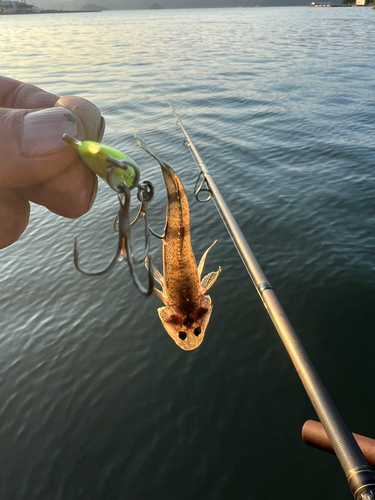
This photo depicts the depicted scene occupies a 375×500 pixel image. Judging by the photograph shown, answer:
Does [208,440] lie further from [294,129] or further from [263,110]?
[263,110]

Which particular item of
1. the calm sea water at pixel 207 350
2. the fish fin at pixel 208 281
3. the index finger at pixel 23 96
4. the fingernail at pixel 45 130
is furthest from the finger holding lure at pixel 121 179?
the calm sea water at pixel 207 350

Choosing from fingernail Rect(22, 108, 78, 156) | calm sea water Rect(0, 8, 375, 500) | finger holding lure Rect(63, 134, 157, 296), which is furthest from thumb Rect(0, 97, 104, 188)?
calm sea water Rect(0, 8, 375, 500)

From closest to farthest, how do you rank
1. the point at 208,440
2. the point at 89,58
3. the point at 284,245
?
the point at 208,440, the point at 284,245, the point at 89,58

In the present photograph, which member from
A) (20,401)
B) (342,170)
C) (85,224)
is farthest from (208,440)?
(342,170)

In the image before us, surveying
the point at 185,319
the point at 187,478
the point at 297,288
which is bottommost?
the point at 187,478

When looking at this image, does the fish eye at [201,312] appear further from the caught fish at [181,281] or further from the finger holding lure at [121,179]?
the finger holding lure at [121,179]

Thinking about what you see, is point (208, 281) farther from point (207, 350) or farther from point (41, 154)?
point (207, 350)

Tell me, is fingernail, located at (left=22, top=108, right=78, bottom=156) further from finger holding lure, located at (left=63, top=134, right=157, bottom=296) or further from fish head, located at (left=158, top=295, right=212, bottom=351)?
fish head, located at (left=158, top=295, right=212, bottom=351)
